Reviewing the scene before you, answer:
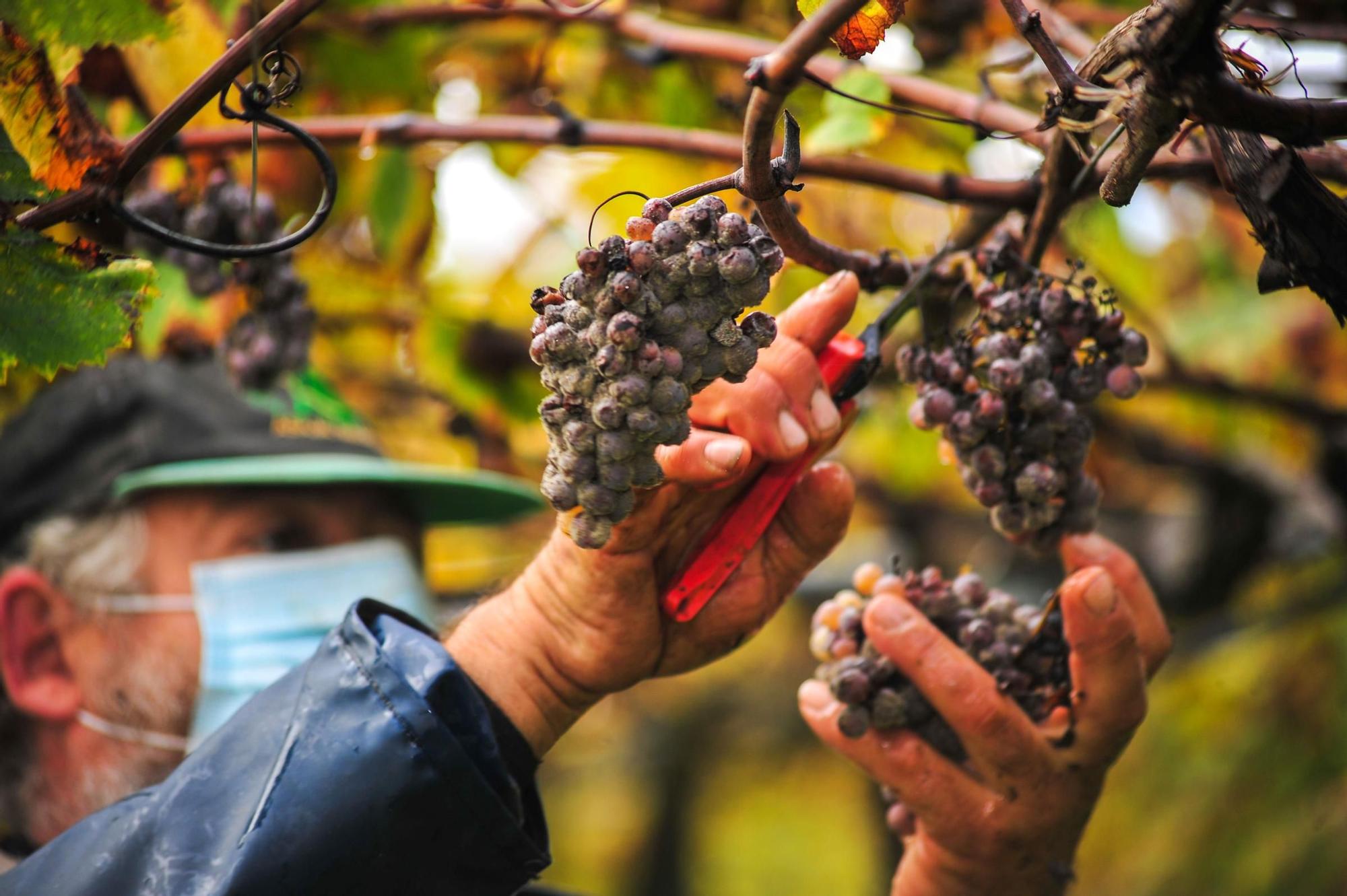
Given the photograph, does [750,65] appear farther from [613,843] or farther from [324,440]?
[613,843]

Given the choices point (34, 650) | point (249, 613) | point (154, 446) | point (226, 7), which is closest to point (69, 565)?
point (34, 650)

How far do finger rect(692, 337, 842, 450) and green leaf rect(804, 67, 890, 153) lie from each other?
1.23ft

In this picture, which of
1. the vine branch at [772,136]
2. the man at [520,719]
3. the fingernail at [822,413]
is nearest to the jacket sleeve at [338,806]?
the man at [520,719]

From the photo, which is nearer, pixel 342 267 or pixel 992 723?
pixel 992 723

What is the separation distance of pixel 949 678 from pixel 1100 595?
0.65ft

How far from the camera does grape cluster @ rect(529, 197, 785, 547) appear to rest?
912mm

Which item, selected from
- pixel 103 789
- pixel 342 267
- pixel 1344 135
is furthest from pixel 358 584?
pixel 1344 135

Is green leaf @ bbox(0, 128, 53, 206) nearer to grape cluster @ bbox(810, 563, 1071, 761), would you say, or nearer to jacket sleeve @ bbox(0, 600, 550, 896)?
jacket sleeve @ bbox(0, 600, 550, 896)

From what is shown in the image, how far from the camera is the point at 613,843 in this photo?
10812 millimetres

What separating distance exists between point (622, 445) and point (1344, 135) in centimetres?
61

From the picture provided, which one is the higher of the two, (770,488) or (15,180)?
(15,180)

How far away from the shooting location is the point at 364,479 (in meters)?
2.22

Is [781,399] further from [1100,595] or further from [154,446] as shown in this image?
[154,446]

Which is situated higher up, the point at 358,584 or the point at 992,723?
the point at 992,723
